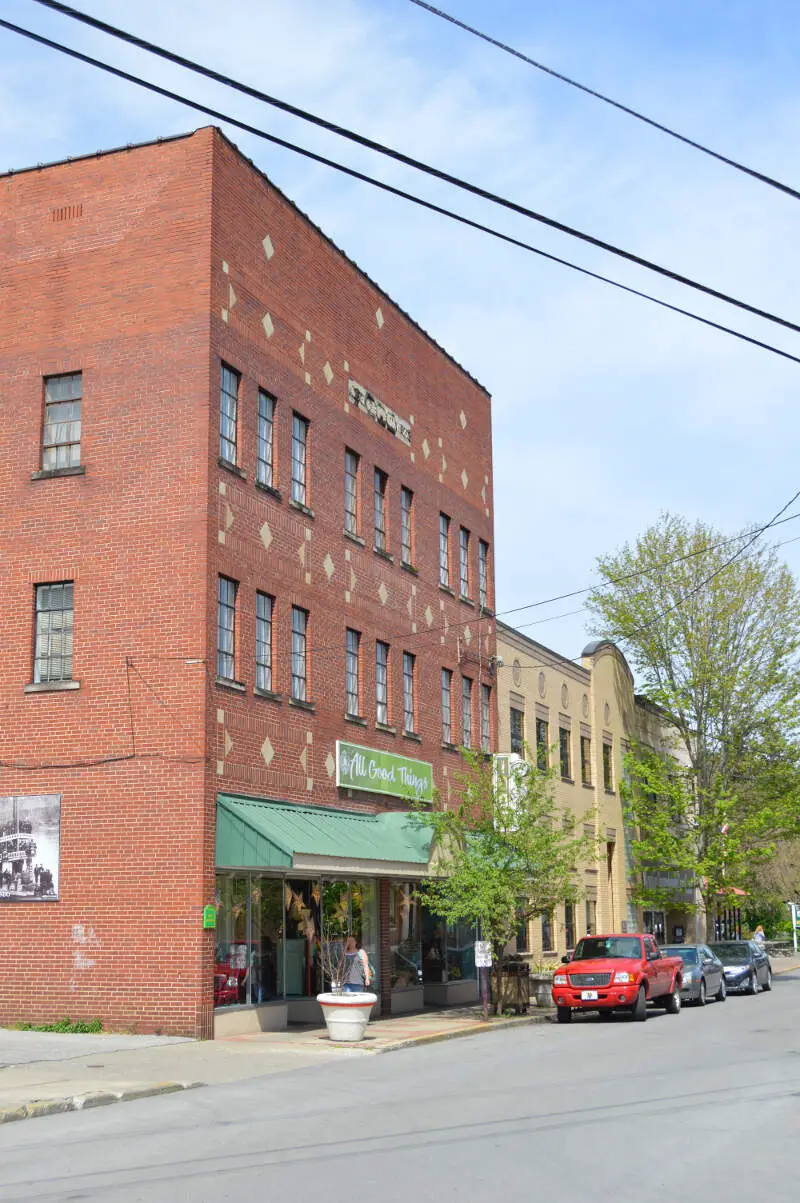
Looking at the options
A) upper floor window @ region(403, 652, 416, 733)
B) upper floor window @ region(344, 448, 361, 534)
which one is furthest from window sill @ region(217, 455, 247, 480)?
upper floor window @ region(403, 652, 416, 733)

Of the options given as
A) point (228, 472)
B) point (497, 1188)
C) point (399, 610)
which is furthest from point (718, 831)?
point (497, 1188)

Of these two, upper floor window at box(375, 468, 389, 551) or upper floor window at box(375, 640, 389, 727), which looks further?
upper floor window at box(375, 468, 389, 551)

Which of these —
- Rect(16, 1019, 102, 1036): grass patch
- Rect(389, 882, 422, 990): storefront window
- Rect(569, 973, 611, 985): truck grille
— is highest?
Rect(389, 882, 422, 990): storefront window

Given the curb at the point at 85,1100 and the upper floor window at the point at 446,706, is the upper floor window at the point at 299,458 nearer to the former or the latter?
the upper floor window at the point at 446,706

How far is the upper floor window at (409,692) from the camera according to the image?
3133 cm

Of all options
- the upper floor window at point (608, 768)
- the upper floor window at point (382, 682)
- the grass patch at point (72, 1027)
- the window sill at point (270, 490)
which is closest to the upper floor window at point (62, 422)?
the window sill at point (270, 490)

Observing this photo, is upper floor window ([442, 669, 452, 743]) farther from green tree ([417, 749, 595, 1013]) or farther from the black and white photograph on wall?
the black and white photograph on wall

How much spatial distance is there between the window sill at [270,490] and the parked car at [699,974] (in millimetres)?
14923

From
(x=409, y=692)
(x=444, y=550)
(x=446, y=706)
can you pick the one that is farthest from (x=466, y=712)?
(x=444, y=550)

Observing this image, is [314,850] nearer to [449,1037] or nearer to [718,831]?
[449,1037]

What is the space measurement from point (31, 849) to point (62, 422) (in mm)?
7226

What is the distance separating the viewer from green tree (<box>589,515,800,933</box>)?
48.0 meters

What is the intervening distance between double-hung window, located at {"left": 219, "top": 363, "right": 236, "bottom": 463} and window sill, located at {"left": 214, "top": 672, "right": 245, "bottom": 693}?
12.1 feet

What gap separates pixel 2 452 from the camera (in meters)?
24.4
